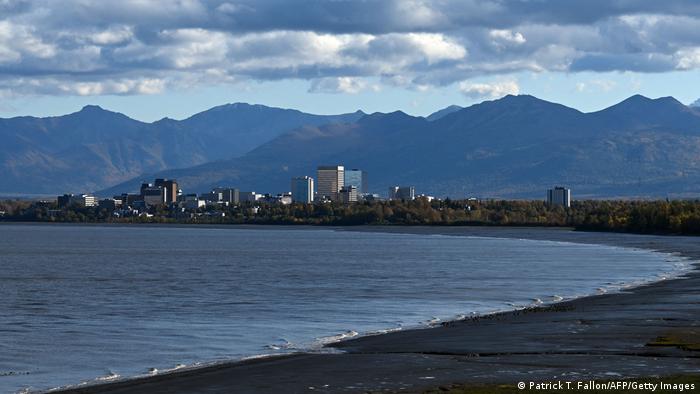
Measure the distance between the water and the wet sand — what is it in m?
2.55

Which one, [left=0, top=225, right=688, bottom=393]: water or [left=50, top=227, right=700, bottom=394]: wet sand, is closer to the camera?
[left=50, top=227, right=700, bottom=394]: wet sand

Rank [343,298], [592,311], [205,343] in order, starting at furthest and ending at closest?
[343,298], [592,311], [205,343]

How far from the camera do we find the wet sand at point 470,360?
32156mm

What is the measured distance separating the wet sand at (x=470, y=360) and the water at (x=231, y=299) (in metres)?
2.55

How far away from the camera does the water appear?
40.2m

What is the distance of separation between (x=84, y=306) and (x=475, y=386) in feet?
104

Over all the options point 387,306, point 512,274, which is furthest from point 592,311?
point 512,274

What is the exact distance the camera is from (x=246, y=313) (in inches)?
Answer: 2133

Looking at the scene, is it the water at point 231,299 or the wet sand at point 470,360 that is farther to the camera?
the water at point 231,299

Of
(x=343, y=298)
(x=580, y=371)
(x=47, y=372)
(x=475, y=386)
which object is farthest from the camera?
(x=343, y=298)

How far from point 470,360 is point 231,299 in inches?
1113

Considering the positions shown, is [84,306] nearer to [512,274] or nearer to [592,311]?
[592,311]

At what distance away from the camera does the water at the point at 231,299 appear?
1581 inches

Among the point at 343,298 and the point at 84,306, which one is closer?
the point at 84,306
